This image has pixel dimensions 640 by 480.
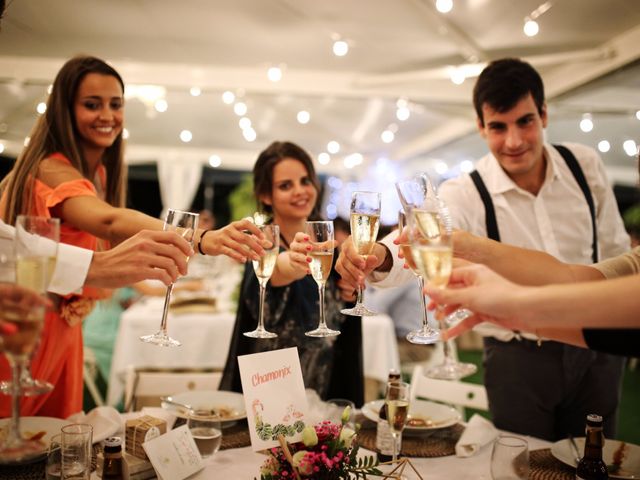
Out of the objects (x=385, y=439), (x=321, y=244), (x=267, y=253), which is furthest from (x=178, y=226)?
A: (x=385, y=439)

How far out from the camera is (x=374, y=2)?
4.54 m

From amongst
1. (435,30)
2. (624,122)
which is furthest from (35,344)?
(624,122)

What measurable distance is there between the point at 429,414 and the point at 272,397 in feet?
2.65

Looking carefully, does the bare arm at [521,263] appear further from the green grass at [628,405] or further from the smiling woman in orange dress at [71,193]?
the green grass at [628,405]

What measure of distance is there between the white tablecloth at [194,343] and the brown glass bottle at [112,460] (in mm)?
2878

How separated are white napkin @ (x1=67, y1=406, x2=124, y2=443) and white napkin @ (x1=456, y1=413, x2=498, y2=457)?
1.04 metres

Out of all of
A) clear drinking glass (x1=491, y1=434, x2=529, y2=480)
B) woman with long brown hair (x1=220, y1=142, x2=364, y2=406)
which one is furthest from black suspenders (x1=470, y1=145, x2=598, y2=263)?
clear drinking glass (x1=491, y1=434, x2=529, y2=480)

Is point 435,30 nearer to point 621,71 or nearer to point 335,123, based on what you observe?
point 621,71

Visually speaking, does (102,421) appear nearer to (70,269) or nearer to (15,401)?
(70,269)

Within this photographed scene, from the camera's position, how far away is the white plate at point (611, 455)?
152cm

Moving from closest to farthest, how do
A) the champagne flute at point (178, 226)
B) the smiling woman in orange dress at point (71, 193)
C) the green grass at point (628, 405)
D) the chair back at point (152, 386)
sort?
1. the champagne flute at point (178, 226)
2. the smiling woman in orange dress at point (71, 193)
3. the chair back at point (152, 386)
4. the green grass at point (628, 405)

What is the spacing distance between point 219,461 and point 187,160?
10.4m

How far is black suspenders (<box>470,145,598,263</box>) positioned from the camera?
7.39 ft

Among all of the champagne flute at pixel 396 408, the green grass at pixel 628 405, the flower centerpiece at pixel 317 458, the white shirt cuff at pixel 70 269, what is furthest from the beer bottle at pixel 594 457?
the green grass at pixel 628 405
